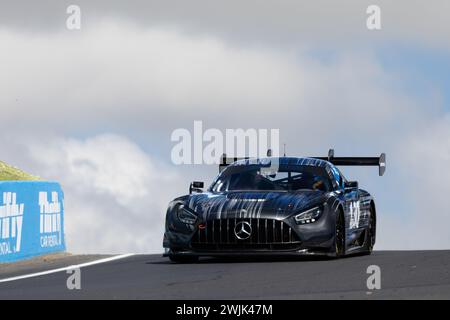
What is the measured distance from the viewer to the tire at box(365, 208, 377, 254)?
17789 mm

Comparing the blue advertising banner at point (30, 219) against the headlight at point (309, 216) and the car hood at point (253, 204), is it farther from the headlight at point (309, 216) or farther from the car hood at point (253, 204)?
the headlight at point (309, 216)

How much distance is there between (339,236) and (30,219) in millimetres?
6067

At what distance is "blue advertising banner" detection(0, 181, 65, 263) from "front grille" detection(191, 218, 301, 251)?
464 centimetres

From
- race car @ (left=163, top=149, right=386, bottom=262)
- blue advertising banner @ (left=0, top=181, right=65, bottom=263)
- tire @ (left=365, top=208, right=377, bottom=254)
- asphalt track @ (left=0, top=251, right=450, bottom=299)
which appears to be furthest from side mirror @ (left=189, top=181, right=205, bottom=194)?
blue advertising banner @ (left=0, top=181, right=65, bottom=263)

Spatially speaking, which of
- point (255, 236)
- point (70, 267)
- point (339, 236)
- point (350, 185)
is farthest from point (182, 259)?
point (350, 185)

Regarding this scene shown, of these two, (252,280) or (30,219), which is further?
(30,219)

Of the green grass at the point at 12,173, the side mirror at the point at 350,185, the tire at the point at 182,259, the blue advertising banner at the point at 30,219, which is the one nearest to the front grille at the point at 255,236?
the tire at the point at 182,259

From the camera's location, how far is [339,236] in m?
15.9

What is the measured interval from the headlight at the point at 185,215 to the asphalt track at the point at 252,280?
555 millimetres

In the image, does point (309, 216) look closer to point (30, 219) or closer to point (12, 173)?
point (30, 219)
